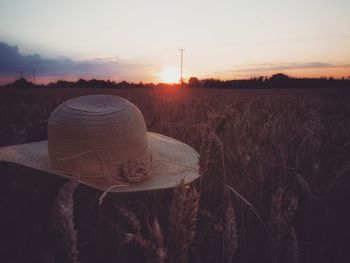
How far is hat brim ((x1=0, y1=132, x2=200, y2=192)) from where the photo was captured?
1.62 m

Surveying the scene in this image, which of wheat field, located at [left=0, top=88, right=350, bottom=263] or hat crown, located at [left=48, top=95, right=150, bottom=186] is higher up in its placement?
hat crown, located at [left=48, top=95, right=150, bottom=186]

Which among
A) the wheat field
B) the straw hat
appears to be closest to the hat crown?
the straw hat

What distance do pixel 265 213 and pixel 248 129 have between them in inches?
37.2

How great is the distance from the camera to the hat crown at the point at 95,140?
168cm

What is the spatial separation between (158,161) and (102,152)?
47cm

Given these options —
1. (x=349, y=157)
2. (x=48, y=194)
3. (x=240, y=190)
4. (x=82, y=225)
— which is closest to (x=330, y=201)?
(x=240, y=190)

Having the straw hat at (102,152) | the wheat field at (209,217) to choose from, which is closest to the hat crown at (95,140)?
the straw hat at (102,152)

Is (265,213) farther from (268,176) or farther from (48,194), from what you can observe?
(48,194)

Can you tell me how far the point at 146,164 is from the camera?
5.89 ft

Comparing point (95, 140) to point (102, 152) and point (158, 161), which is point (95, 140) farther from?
point (158, 161)

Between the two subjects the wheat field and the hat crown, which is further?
the hat crown

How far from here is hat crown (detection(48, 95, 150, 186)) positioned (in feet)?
5.50

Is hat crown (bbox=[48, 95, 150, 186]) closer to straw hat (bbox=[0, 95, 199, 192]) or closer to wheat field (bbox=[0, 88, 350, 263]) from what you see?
straw hat (bbox=[0, 95, 199, 192])

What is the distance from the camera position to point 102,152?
1.70 metres
